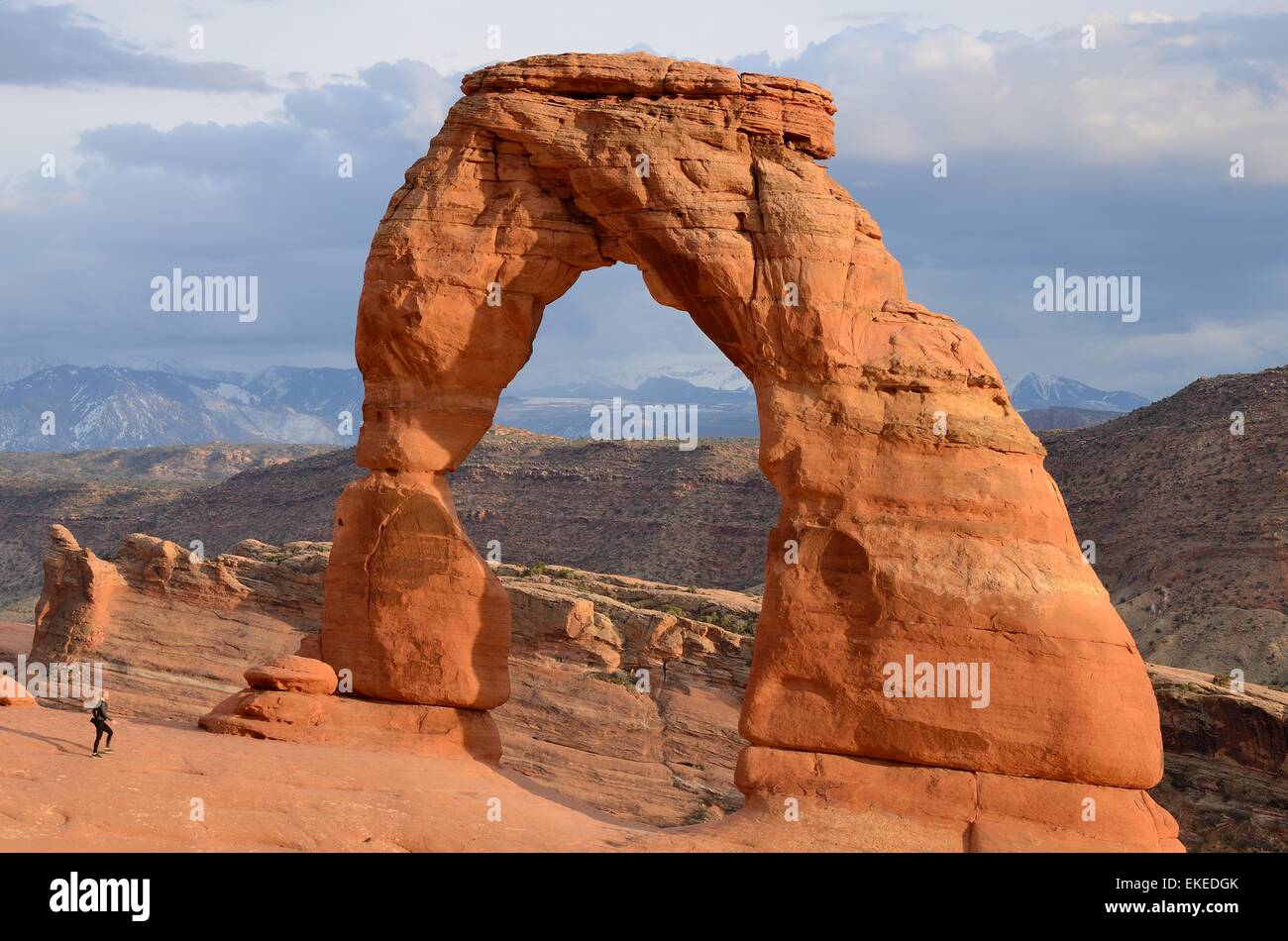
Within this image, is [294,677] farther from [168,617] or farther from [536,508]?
[536,508]

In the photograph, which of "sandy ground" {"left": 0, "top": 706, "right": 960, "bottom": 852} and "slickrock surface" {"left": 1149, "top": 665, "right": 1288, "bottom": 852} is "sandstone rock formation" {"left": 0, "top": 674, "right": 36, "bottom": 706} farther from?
"slickrock surface" {"left": 1149, "top": 665, "right": 1288, "bottom": 852}

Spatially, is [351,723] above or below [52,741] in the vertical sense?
below

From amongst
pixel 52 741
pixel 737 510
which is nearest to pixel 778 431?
pixel 52 741

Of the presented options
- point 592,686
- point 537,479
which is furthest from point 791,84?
point 537,479

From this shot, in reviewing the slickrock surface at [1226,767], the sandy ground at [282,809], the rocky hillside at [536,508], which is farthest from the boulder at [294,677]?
the rocky hillside at [536,508]

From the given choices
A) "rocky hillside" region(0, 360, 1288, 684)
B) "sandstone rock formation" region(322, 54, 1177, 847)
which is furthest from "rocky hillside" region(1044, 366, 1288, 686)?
"sandstone rock formation" region(322, 54, 1177, 847)
